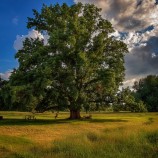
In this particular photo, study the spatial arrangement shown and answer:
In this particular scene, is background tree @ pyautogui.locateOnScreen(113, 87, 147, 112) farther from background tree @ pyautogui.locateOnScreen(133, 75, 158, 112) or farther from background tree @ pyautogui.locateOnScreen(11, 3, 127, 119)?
background tree @ pyautogui.locateOnScreen(133, 75, 158, 112)

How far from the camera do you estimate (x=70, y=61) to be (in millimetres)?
50844

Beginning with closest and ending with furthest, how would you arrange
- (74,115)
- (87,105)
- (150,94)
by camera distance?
1. (87,105)
2. (74,115)
3. (150,94)

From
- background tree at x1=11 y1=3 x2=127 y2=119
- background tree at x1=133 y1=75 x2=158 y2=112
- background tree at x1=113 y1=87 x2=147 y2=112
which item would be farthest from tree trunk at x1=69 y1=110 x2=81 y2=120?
background tree at x1=133 y1=75 x2=158 y2=112

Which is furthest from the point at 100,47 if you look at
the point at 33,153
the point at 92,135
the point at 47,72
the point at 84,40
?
the point at 33,153

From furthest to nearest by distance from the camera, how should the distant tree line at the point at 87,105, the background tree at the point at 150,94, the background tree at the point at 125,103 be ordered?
the background tree at the point at 150,94 < the background tree at the point at 125,103 < the distant tree line at the point at 87,105

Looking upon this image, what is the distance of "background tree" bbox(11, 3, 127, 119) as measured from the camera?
47.2 meters

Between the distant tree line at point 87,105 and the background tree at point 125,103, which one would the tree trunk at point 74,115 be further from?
the background tree at point 125,103

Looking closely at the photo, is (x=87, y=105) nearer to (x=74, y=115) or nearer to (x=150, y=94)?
(x=74, y=115)

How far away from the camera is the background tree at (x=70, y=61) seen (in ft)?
155

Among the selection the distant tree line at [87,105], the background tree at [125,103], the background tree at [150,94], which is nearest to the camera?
the distant tree line at [87,105]

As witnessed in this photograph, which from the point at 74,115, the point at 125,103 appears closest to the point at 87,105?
the point at 74,115

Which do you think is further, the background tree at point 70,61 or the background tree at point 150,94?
the background tree at point 150,94

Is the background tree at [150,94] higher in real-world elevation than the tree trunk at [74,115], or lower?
higher

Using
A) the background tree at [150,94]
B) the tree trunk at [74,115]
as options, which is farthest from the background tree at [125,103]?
the background tree at [150,94]
